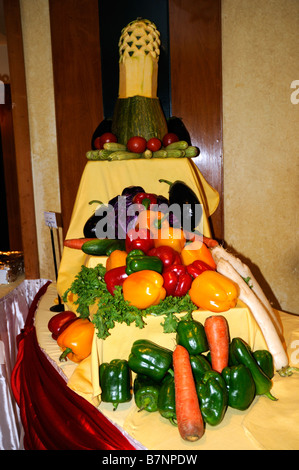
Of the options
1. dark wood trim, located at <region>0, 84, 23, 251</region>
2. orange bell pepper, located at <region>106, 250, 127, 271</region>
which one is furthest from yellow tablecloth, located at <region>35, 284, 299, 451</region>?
dark wood trim, located at <region>0, 84, 23, 251</region>

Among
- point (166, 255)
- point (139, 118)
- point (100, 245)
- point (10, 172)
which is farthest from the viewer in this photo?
point (10, 172)

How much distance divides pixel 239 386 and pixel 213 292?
317 mm

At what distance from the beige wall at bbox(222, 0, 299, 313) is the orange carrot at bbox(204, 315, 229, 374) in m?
1.77

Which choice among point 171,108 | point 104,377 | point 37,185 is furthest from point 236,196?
point 104,377

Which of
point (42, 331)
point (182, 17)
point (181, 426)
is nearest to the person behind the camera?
point (181, 426)

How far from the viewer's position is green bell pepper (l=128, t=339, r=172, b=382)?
1199mm

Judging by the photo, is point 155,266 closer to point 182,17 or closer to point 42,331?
point 42,331

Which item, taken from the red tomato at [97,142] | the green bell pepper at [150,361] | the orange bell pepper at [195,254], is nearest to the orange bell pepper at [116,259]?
the orange bell pepper at [195,254]

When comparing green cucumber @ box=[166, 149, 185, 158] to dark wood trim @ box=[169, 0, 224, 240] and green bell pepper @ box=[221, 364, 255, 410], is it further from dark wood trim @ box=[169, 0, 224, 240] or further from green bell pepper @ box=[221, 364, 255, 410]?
green bell pepper @ box=[221, 364, 255, 410]

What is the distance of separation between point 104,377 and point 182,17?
269 centimetres

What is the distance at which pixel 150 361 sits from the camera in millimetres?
1203

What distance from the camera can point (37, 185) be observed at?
2.92 metres

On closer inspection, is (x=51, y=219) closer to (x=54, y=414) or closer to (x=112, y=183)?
(x=112, y=183)

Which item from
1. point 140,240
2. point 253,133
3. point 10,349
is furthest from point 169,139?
point 10,349
